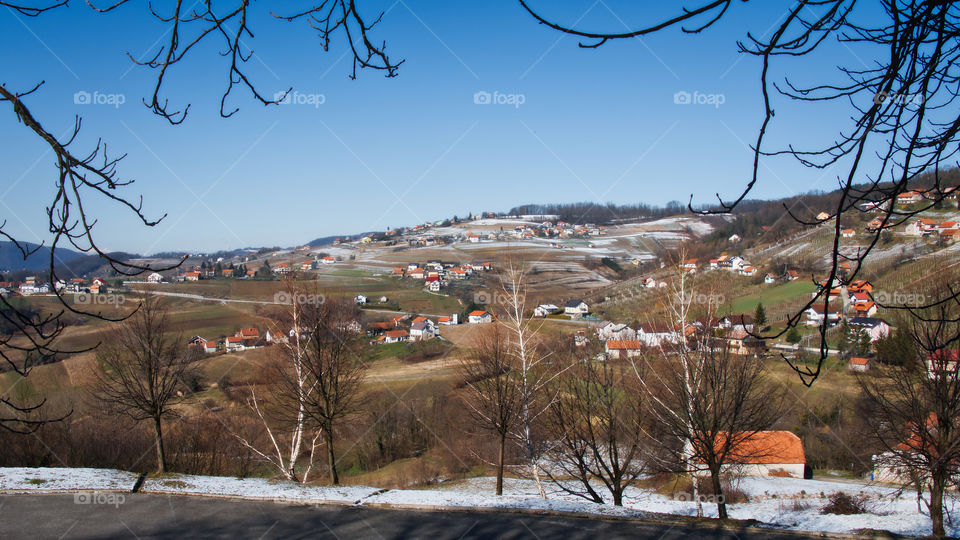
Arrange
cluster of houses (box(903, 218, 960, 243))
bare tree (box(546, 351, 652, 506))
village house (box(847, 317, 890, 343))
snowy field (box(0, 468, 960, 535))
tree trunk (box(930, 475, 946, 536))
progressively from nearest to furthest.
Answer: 1. snowy field (box(0, 468, 960, 535))
2. tree trunk (box(930, 475, 946, 536))
3. bare tree (box(546, 351, 652, 506))
4. village house (box(847, 317, 890, 343))
5. cluster of houses (box(903, 218, 960, 243))

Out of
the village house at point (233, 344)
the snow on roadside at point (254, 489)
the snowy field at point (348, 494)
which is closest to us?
the snowy field at point (348, 494)

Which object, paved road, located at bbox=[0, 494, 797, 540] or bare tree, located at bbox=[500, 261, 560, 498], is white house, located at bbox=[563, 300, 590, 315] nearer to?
bare tree, located at bbox=[500, 261, 560, 498]

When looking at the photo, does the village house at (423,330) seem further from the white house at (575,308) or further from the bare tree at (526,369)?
the bare tree at (526,369)

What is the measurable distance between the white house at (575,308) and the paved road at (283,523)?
2569 centimetres

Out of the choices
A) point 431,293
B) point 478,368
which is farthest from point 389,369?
point 478,368

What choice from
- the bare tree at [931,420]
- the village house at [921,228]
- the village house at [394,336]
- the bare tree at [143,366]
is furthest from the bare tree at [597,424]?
the village house at [921,228]

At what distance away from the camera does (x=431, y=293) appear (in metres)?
42.4

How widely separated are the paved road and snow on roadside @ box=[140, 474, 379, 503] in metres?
0.27

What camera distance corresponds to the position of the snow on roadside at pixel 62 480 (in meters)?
Result: 7.51

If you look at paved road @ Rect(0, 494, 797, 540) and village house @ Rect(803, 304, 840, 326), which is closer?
village house @ Rect(803, 304, 840, 326)

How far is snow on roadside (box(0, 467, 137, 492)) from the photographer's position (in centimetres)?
751

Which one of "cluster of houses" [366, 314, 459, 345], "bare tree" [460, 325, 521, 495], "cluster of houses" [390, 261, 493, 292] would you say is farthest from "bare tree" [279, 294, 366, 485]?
"cluster of houses" [390, 261, 493, 292]

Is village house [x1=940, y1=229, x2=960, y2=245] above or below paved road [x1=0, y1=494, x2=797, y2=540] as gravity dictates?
above

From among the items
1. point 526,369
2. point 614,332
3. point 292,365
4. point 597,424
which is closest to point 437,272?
point 614,332
